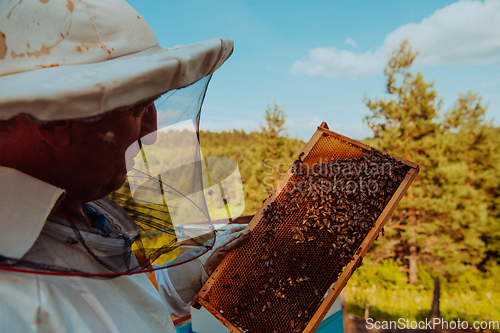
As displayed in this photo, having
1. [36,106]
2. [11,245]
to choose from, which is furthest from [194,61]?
[11,245]

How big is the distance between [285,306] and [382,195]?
1314 millimetres

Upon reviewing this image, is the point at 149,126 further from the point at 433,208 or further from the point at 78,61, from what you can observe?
the point at 433,208

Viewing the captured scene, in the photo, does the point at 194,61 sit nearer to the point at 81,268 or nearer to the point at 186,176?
the point at 186,176

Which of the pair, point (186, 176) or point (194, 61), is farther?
point (186, 176)

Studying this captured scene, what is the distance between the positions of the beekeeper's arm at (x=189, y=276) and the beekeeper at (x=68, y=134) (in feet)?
3.31

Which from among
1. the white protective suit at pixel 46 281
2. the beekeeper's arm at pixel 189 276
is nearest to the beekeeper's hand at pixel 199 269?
the beekeeper's arm at pixel 189 276

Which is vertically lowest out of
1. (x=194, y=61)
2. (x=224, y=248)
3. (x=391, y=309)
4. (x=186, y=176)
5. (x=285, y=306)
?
(x=391, y=309)

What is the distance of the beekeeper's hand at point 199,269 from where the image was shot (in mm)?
2469

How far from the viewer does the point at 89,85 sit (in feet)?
3.04

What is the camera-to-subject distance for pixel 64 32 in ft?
3.49

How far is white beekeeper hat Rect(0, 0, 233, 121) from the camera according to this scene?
912mm

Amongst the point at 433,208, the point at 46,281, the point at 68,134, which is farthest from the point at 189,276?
the point at 433,208

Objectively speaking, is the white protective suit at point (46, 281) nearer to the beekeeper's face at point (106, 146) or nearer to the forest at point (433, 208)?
the beekeeper's face at point (106, 146)

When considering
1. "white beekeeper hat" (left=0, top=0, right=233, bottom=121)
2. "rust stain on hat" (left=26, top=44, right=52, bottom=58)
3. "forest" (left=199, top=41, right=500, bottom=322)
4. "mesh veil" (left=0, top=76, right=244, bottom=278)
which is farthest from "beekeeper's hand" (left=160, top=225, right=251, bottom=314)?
"forest" (left=199, top=41, right=500, bottom=322)
